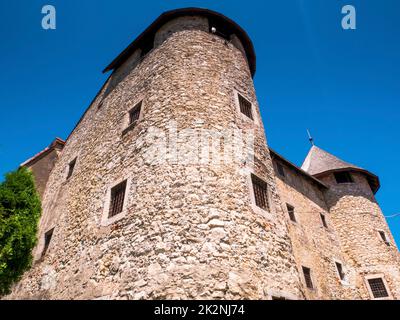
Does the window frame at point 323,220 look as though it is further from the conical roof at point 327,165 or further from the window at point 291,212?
the conical roof at point 327,165

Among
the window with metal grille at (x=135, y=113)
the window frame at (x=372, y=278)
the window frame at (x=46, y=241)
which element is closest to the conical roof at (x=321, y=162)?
the window frame at (x=372, y=278)

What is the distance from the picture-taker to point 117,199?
7.68 metres

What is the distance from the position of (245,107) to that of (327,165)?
36.9ft

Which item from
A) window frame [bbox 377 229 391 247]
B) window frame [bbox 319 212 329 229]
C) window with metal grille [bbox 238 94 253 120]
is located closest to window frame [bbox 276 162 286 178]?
window frame [bbox 319 212 329 229]

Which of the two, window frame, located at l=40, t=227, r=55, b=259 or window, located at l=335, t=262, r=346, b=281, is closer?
window frame, located at l=40, t=227, r=55, b=259

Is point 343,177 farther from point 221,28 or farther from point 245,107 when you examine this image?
point 221,28

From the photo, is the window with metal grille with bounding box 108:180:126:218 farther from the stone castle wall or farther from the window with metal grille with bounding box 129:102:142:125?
the stone castle wall

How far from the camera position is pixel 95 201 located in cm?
844

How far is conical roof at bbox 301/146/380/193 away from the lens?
17.5 metres

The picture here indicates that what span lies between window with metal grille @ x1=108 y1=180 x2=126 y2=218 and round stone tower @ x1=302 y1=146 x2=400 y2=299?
39.0 feet

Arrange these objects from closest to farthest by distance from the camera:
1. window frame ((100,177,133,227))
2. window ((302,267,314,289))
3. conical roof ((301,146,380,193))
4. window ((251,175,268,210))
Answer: window frame ((100,177,133,227))
window ((251,175,268,210))
window ((302,267,314,289))
conical roof ((301,146,380,193))
